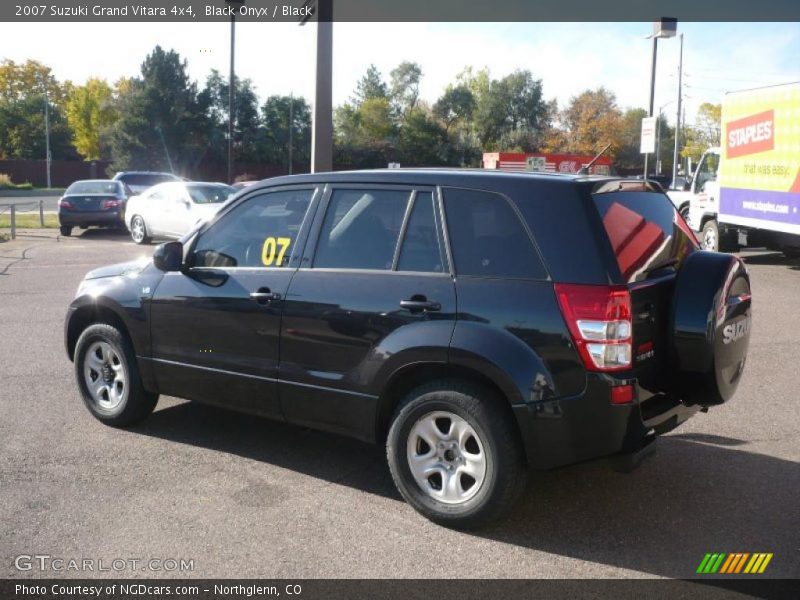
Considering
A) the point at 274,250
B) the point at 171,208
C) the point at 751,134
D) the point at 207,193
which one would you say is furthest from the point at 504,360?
the point at 171,208

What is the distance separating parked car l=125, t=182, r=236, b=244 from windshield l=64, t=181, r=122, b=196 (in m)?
2.66

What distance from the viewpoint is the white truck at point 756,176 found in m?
14.7

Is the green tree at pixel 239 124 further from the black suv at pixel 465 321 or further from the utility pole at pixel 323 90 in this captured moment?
the black suv at pixel 465 321

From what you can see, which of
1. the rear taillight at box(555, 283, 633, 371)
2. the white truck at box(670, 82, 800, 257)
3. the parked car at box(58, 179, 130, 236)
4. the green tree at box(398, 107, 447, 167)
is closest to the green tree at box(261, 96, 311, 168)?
the green tree at box(398, 107, 447, 167)

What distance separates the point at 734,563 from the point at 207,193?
1676 centimetres

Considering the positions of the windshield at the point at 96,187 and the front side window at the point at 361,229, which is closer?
the front side window at the point at 361,229

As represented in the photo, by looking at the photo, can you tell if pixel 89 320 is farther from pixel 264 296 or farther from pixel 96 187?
pixel 96 187

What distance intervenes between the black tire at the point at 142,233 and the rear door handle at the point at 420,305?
16562 mm

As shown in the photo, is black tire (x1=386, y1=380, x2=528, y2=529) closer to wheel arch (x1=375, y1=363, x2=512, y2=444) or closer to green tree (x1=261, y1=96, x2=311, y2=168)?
wheel arch (x1=375, y1=363, x2=512, y2=444)

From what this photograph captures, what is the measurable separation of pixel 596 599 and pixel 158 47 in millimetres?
71124

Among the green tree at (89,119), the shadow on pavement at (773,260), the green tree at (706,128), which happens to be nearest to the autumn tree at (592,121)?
the green tree at (706,128)

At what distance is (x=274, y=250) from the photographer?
5.08 meters

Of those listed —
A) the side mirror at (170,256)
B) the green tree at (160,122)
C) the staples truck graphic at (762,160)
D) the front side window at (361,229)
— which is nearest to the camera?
the front side window at (361,229)

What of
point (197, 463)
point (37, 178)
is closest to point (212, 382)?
point (197, 463)
